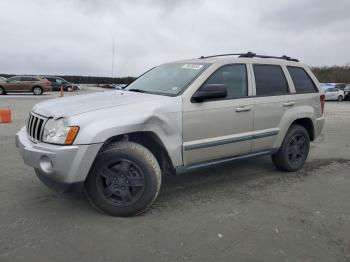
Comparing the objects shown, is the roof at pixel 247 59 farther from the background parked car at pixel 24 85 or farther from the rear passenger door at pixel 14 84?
the rear passenger door at pixel 14 84

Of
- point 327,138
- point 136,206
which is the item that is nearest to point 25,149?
point 136,206

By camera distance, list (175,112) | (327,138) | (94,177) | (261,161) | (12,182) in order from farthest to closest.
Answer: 1. (327,138)
2. (261,161)
3. (12,182)
4. (175,112)
5. (94,177)

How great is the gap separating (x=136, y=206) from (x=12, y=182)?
2053 mm

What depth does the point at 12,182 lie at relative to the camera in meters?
4.71

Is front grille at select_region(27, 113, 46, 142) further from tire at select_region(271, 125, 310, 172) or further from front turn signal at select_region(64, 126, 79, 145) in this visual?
tire at select_region(271, 125, 310, 172)

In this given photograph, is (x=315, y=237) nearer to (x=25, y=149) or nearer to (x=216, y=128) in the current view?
(x=216, y=128)

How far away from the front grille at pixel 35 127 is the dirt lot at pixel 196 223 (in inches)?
31.2

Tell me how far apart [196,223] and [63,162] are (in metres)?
1.42

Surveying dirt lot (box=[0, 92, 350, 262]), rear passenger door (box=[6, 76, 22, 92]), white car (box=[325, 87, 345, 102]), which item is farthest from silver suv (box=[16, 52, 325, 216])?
white car (box=[325, 87, 345, 102])

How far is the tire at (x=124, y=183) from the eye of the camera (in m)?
3.61

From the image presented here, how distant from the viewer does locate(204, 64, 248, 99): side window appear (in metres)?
4.44

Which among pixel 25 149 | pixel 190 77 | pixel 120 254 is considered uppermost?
pixel 190 77

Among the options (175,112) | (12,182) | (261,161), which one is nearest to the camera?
(175,112)

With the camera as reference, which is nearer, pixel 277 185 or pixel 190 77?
pixel 190 77
